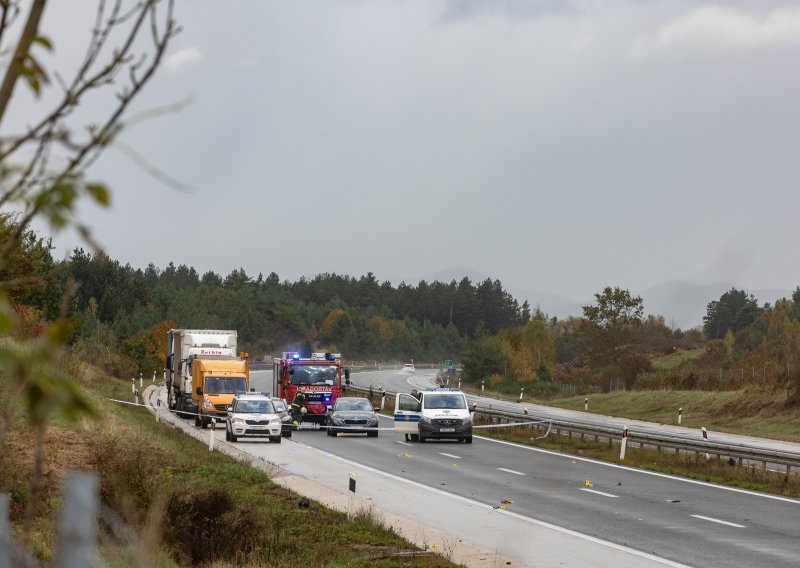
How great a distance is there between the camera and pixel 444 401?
37812mm

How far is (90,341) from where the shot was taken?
82938 mm

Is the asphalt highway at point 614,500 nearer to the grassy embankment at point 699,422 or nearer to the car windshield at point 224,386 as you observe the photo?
the grassy embankment at point 699,422

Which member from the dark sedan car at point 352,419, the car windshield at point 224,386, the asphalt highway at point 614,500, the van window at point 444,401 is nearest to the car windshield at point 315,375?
the car windshield at point 224,386

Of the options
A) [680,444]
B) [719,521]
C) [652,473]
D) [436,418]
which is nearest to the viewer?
[719,521]

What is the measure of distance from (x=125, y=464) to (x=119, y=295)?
106210 millimetres

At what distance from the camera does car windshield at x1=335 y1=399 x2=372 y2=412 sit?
40.1 meters

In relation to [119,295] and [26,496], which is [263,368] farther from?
[26,496]

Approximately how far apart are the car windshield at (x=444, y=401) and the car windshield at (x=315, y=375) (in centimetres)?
804

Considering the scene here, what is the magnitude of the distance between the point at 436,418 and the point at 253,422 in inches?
238

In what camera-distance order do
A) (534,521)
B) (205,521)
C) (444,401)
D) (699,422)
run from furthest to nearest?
(699,422), (444,401), (534,521), (205,521)

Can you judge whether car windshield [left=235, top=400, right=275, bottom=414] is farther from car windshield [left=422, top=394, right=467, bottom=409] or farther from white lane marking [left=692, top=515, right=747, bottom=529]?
white lane marking [left=692, top=515, right=747, bottom=529]

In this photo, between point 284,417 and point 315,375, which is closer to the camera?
point 284,417

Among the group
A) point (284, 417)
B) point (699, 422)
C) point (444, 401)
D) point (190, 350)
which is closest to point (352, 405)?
point (444, 401)

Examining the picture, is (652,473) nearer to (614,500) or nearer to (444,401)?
(614,500)
